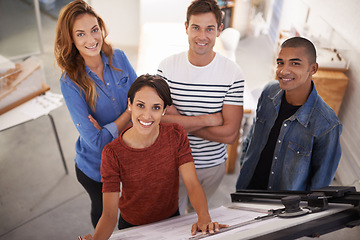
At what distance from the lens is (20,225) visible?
2.68m

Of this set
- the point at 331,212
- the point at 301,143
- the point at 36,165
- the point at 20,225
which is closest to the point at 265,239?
the point at 331,212

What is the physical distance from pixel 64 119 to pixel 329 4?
137 inches

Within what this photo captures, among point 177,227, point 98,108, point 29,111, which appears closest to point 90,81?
point 98,108

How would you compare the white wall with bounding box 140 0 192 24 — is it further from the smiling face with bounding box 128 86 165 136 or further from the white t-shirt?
the smiling face with bounding box 128 86 165 136

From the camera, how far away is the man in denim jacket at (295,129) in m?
1.55

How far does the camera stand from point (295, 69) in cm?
155

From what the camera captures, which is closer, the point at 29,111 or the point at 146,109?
the point at 146,109

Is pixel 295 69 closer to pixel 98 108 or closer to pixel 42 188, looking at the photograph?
pixel 98 108

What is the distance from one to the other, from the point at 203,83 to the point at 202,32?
26 centimetres

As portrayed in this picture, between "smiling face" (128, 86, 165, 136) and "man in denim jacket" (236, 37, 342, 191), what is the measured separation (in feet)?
2.09

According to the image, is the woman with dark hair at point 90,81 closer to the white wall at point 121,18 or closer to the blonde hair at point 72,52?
the blonde hair at point 72,52

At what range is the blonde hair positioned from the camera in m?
1.62

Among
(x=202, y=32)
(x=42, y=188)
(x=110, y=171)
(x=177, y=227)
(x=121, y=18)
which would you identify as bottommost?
(x=42, y=188)

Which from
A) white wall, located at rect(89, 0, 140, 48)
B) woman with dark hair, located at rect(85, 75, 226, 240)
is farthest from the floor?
white wall, located at rect(89, 0, 140, 48)
